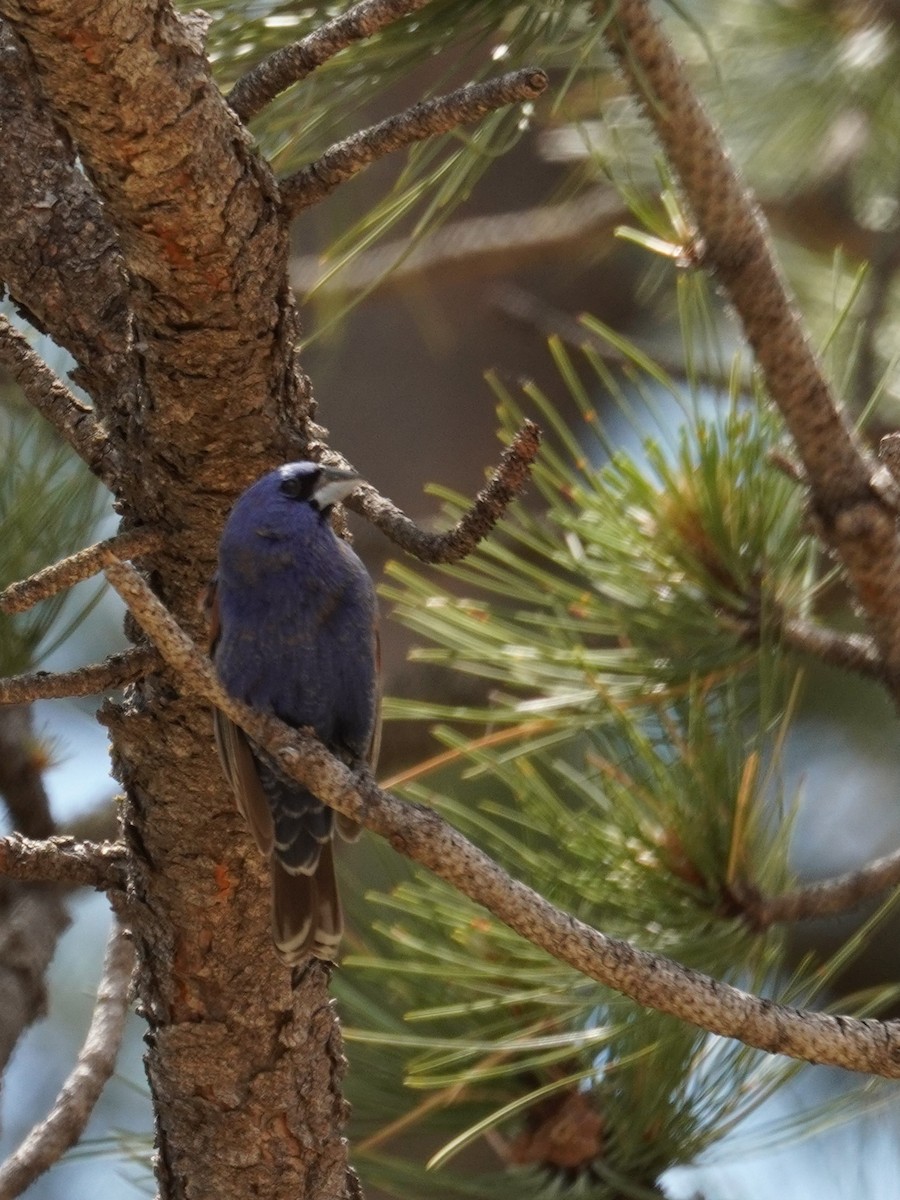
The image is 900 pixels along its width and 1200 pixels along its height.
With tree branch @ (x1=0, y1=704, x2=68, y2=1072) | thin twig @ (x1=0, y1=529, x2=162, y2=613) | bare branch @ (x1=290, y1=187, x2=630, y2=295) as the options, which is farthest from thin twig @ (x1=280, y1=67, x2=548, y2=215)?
bare branch @ (x1=290, y1=187, x2=630, y2=295)

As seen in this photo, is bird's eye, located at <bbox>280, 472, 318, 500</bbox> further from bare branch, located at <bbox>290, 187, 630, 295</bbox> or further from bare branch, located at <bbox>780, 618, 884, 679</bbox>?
bare branch, located at <bbox>290, 187, 630, 295</bbox>

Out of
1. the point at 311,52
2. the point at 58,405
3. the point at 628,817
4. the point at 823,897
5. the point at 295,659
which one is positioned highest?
the point at 311,52

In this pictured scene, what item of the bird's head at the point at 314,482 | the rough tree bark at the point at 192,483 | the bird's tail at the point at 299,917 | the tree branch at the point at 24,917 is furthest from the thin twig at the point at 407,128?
the tree branch at the point at 24,917

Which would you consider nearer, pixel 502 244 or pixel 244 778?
pixel 244 778

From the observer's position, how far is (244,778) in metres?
2.02

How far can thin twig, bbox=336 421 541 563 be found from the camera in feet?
5.86

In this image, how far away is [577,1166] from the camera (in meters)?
2.53

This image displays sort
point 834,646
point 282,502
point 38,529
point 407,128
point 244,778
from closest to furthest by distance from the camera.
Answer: point 407,128 → point 244,778 → point 282,502 → point 834,646 → point 38,529

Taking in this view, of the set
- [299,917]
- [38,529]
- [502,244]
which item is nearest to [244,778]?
[299,917]

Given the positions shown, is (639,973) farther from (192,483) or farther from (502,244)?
(502,244)

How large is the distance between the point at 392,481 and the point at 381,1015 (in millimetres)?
2782

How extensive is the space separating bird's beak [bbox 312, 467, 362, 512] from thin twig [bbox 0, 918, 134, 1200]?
793 millimetres

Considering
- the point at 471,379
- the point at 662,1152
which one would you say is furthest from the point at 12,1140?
the point at 662,1152

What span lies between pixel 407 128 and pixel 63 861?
1076mm
